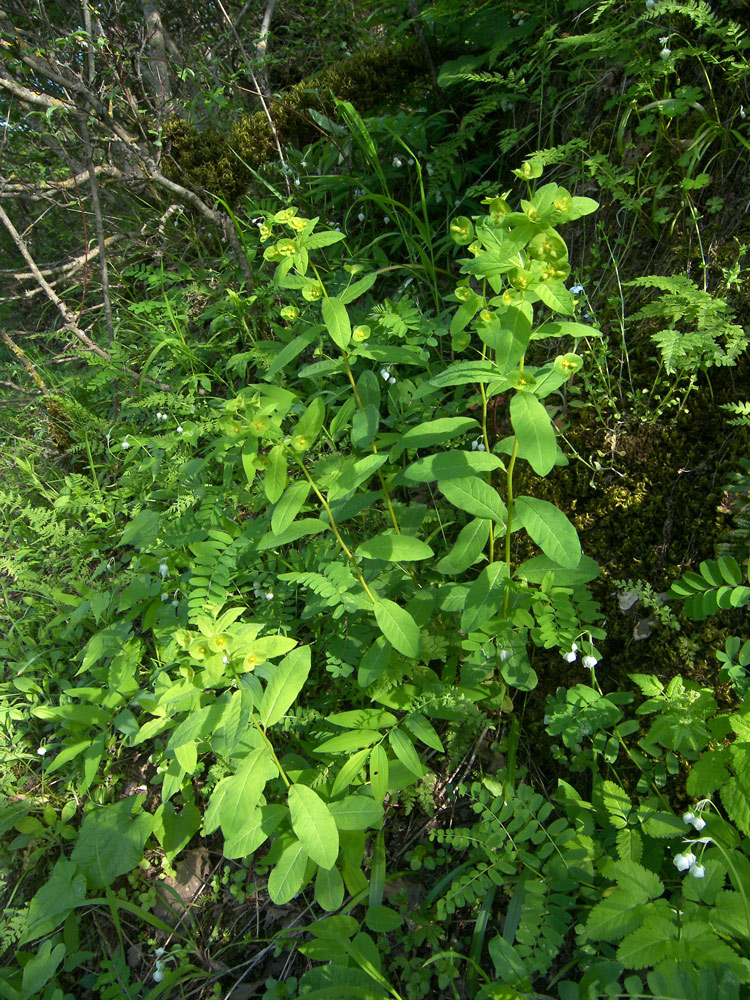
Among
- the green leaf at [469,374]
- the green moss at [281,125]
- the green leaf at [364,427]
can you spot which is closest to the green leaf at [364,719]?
the green leaf at [364,427]

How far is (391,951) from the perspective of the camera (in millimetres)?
1872

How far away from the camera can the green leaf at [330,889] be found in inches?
66.2

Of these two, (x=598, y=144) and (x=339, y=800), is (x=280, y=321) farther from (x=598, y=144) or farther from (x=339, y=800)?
(x=339, y=800)

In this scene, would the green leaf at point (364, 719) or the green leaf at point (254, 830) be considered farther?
the green leaf at point (364, 719)

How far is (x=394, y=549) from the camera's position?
1.70m

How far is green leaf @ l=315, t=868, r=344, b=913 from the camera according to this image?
5.51ft

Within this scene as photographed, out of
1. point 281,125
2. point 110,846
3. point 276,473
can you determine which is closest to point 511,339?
point 276,473

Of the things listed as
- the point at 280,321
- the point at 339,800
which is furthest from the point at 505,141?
the point at 339,800

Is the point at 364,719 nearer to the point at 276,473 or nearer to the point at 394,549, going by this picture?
the point at 394,549

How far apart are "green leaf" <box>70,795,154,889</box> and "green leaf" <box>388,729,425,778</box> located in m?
1.11

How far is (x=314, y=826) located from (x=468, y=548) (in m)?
0.86

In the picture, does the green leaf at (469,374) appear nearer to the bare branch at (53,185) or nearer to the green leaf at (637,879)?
the green leaf at (637,879)

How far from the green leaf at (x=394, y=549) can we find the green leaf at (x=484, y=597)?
168 millimetres

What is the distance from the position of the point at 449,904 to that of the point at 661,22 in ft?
11.0
